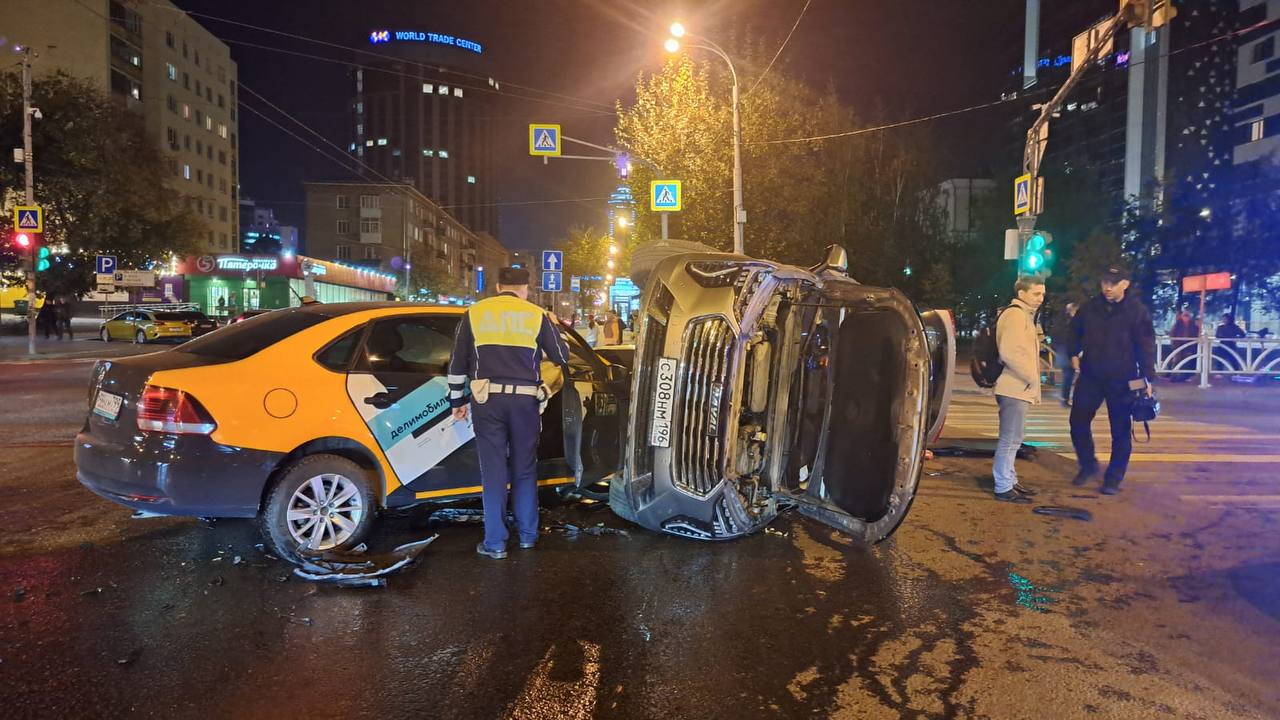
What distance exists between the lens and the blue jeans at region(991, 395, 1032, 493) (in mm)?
6387

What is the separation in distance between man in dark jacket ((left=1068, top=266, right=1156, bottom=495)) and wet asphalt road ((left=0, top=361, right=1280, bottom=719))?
1.01 m

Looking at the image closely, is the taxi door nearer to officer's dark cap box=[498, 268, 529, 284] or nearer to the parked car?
officer's dark cap box=[498, 268, 529, 284]

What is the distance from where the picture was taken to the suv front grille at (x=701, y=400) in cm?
459

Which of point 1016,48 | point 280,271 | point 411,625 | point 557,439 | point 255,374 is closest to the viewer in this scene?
point 411,625

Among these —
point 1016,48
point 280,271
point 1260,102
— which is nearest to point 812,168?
point 280,271

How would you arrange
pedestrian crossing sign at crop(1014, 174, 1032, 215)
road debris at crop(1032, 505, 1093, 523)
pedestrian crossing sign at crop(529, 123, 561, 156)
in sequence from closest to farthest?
road debris at crop(1032, 505, 1093, 523)
pedestrian crossing sign at crop(1014, 174, 1032, 215)
pedestrian crossing sign at crop(529, 123, 561, 156)

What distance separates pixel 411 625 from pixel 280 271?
50828 mm

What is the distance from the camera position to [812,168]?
2588 centimetres

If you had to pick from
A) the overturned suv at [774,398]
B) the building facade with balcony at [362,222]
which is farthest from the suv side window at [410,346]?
the building facade with balcony at [362,222]

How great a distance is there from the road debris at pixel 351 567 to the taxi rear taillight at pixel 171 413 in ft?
2.99

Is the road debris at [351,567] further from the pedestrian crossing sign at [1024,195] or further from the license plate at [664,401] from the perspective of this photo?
the pedestrian crossing sign at [1024,195]

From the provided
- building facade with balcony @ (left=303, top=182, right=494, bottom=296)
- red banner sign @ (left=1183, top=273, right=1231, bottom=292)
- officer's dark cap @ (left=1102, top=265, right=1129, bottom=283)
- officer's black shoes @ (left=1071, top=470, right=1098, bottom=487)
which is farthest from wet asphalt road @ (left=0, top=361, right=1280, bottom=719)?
building facade with balcony @ (left=303, top=182, right=494, bottom=296)

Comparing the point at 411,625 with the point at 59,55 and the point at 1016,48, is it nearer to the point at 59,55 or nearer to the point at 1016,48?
the point at 59,55

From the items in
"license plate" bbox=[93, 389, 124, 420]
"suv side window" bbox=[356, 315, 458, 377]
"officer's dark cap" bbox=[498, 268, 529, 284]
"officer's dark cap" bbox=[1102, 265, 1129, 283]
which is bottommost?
"license plate" bbox=[93, 389, 124, 420]
